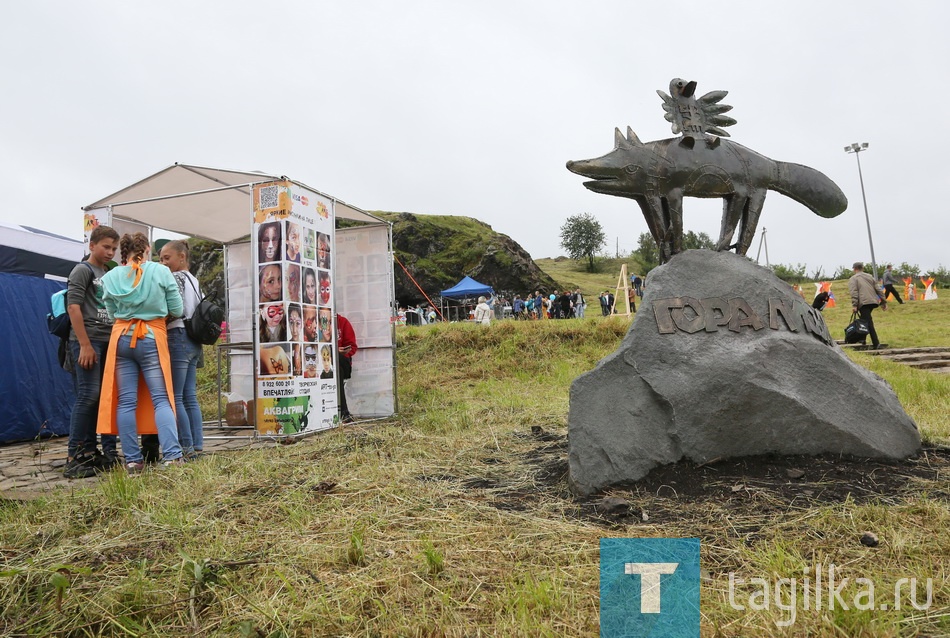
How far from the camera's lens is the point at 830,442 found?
3900 mm

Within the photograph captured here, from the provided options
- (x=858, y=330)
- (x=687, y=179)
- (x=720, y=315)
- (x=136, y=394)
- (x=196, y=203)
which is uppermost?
(x=196, y=203)

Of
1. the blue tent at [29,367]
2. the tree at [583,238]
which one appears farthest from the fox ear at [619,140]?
the tree at [583,238]

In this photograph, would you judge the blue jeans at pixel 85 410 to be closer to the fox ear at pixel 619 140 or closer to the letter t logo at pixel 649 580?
the letter t logo at pixel 649 580

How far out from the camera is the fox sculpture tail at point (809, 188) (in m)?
5.34

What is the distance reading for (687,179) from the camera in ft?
16.0

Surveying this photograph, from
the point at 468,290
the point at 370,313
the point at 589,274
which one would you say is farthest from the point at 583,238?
the point at 370,313

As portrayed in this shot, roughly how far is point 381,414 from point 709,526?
551 centimetres

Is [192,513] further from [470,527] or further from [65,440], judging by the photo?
[65,440]

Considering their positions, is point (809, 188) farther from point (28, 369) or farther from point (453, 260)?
point (453, 260)

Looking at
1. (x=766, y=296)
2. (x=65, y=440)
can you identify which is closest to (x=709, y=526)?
(x=766, y=296)

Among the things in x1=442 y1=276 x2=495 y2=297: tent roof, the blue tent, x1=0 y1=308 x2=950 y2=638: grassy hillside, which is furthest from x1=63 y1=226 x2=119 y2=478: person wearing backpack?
x1=442 y1=276 x2=495 y2=297: tent roof

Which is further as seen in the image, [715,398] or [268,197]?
[268,197]

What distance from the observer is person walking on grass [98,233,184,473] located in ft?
14.3

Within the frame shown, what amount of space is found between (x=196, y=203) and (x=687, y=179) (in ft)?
18.6
